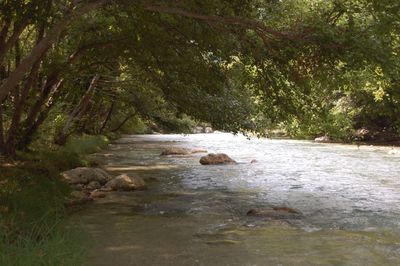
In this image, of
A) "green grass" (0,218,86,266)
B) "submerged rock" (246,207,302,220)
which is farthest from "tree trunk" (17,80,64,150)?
"green grass" (0,218,86,266)

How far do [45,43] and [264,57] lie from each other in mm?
4138

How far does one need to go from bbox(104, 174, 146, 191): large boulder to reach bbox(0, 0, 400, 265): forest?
189cm

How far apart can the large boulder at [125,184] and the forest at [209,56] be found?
1893 mm

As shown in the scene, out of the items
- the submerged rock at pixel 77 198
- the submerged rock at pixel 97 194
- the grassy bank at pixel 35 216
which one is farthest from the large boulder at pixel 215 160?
the submerged rock at pixel 77 198

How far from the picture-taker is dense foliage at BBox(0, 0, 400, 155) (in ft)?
27.2

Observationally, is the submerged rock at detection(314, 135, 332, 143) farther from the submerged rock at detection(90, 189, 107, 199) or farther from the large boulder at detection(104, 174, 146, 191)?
the submerged rock at detection(90, 189, 107, 199)

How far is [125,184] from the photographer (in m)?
15.1

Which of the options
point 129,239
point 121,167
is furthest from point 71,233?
point 121,167

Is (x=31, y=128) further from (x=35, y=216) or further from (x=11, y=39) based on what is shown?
(x=35, y=216)

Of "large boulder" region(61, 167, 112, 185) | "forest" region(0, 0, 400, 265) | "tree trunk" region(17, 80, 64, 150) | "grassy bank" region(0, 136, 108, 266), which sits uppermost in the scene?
"forest" region(0, 0, 400, 265)

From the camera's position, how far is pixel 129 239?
29.5 feet

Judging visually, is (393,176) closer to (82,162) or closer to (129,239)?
(82,162)

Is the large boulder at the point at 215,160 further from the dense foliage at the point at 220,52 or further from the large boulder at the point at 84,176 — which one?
the large boulder at the point at 84,176

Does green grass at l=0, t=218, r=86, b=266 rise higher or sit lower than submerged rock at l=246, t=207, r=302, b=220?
higher
